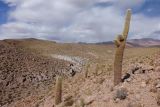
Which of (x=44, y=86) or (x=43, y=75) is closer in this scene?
(x=44, y=86)

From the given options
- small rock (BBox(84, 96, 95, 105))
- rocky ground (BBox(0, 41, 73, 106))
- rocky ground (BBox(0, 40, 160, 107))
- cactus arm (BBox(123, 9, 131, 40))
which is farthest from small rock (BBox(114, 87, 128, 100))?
rocky ground (BBox(0, 41, 73, 106))

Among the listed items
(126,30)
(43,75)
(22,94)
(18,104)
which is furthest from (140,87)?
(43,75)

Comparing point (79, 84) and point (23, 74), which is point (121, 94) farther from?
point (23, 74)

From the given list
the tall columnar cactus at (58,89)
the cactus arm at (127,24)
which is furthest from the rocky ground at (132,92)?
the cactus arm at (127,24)

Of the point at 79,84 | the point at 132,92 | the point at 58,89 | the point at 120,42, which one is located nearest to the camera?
the point at 132,92

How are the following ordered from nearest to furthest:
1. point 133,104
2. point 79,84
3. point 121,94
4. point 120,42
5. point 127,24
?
point 133,104 < point 121,94 < point 127,24 < point 120,42 < point 79,84

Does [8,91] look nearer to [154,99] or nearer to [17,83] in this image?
[17,83]

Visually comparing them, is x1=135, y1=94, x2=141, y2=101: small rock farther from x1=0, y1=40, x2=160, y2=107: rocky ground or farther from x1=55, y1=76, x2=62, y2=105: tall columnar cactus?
x1=55, y1=76, x2=62, y2=105: tall columnar cactus

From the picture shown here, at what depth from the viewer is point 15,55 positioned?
1625 inches

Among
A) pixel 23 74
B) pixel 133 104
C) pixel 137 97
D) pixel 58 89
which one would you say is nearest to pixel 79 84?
pixel 58 89

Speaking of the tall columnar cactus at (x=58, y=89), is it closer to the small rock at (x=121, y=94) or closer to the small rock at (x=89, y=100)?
the small rock at (x=89, y=100)

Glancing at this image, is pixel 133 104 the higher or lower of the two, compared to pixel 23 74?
higher

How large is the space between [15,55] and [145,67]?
26.7 meters

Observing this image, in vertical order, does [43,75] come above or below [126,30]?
below
